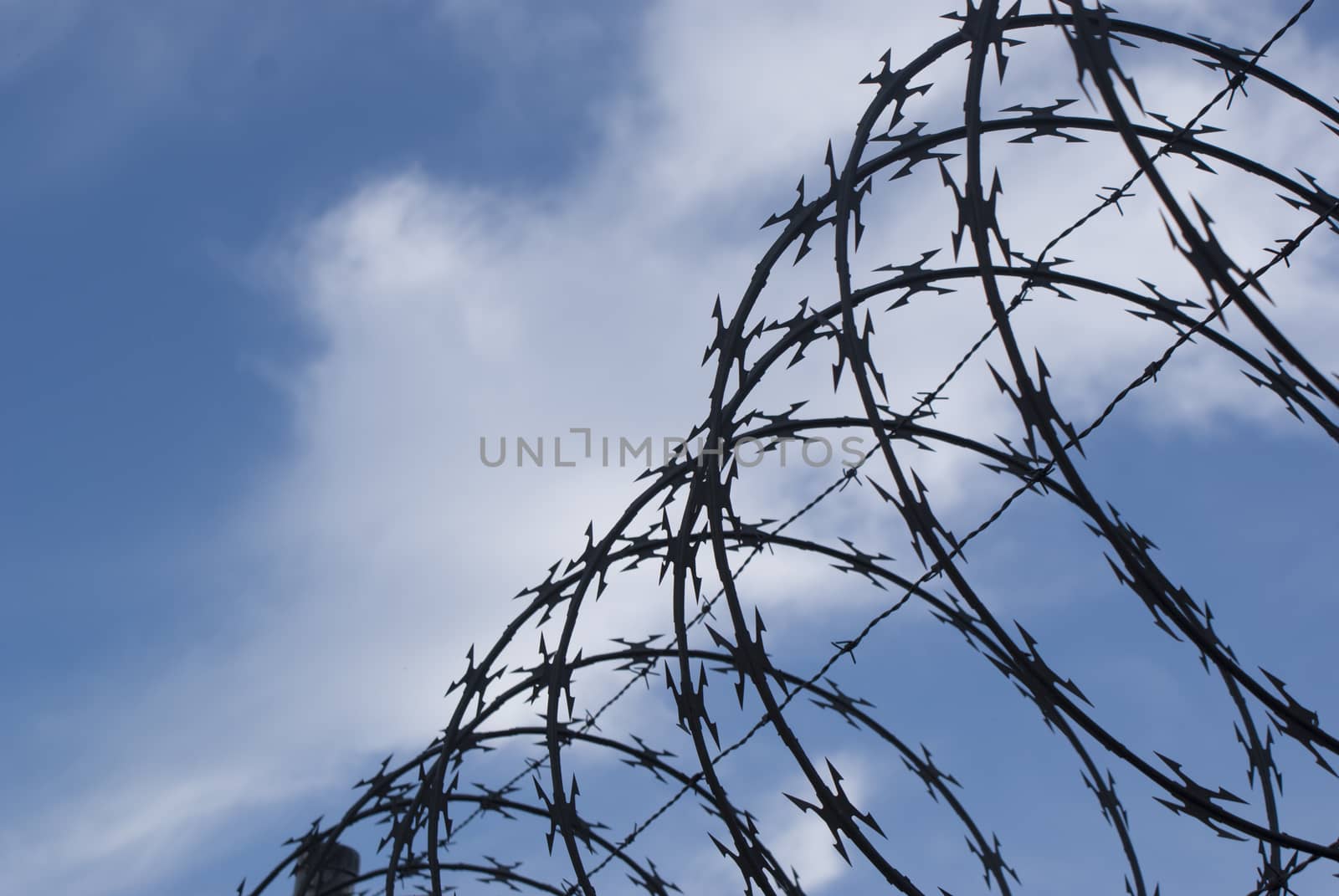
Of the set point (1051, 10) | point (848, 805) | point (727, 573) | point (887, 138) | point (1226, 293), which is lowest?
point (848, 805)

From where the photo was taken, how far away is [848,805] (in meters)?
3.32

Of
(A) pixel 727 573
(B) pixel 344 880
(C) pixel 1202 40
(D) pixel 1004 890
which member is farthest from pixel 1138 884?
(B) pixel 344 880

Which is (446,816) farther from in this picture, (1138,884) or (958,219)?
(958,219)

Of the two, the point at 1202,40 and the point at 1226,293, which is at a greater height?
the point at 1202,40

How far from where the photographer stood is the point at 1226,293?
251 cm

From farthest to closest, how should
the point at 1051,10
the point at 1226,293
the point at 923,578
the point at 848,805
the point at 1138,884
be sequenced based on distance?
1. the point at 1138,884
2. the point at 923,578
3. the point at 848,805
4. the point at 1051,10
5. the point at 1226,293

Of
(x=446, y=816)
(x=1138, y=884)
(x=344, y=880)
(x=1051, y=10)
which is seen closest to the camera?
(x=1051, y=10)

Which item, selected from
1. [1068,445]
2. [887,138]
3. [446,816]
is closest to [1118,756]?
[1068,445]

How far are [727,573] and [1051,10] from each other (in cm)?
186

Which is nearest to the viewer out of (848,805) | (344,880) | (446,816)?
(848,805)

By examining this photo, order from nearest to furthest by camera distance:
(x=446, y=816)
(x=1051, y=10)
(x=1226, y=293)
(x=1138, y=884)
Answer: (x=1226, y=293) < (x=1051, y=10) < (x=1138, y=884) < (x=446, y=816)

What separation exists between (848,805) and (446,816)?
2586mm

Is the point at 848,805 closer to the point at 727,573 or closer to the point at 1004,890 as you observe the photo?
the point at 727,573

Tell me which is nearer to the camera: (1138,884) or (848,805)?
(848,805)
